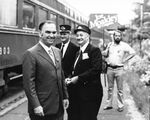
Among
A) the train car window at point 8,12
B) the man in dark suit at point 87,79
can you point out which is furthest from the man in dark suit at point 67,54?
the train car window at point 8,12

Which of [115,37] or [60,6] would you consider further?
[60,6]

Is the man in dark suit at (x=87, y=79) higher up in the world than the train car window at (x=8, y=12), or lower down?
lower down

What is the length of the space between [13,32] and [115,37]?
2.47 m

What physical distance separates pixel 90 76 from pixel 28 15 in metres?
5.71

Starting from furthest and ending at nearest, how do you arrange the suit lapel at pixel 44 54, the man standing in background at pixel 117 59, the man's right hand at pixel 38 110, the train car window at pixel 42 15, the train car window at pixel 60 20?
the train car window at pixel 60 20 < the train car window at pixel 42 15 < the man standing in background at pixel 117 59 < the suit lapel at pixel 44 54 < the man's right hand at pixel 38 110

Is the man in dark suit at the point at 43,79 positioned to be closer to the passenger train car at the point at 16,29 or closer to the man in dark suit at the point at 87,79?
the man in dark suit at the point at 87,79

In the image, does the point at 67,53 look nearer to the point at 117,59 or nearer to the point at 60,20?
the point at 117,59

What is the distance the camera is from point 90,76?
4629 millimetres

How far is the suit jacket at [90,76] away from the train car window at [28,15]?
5.01m

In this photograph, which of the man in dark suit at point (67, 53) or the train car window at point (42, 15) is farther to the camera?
the train car window at point (42, 15)

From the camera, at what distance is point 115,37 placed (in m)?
7.20

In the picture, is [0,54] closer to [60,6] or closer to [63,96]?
[63,96]

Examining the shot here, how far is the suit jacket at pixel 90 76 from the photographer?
466cm

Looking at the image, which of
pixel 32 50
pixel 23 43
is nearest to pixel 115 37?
pixel 23 43
